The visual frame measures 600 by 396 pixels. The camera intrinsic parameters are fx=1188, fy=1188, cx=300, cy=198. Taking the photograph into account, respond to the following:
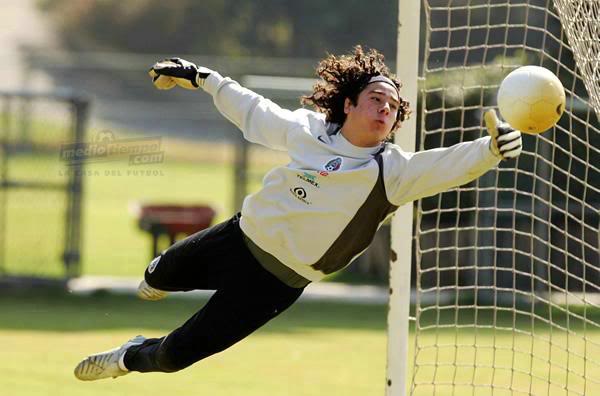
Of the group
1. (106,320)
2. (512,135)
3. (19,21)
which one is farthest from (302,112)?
(19,21)

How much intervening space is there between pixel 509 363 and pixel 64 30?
25786 mm

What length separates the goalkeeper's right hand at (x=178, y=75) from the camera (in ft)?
19.4

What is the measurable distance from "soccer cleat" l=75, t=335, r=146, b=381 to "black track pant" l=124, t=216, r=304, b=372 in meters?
0.14

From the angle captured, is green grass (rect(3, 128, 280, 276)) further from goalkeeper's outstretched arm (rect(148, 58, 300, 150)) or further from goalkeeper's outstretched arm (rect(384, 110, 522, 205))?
goalkeeper's outstretched arm (rect(384, 110, 522, 205))

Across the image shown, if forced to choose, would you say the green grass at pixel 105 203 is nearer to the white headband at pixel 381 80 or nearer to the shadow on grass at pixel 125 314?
the shadow on grass at pixel 125 314

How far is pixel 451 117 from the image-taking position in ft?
40.1

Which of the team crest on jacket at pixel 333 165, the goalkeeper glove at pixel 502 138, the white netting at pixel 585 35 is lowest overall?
the team crest on jacket at pixel 333 165

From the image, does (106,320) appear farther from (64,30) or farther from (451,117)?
(64,30)

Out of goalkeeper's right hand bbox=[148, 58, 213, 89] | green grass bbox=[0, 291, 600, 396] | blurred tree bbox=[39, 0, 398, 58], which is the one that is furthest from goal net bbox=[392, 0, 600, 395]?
blurred tree bbox=[39, 0, 398, 58]

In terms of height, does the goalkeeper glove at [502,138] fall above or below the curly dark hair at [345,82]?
below

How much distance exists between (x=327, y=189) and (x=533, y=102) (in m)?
1.02

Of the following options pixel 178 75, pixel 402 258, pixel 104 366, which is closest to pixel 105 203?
pixel 104 366

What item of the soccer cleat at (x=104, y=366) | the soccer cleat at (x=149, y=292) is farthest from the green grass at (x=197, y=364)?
the soccer cleat at (x=149, y=292)

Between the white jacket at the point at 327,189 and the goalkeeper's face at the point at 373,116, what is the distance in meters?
0.05
